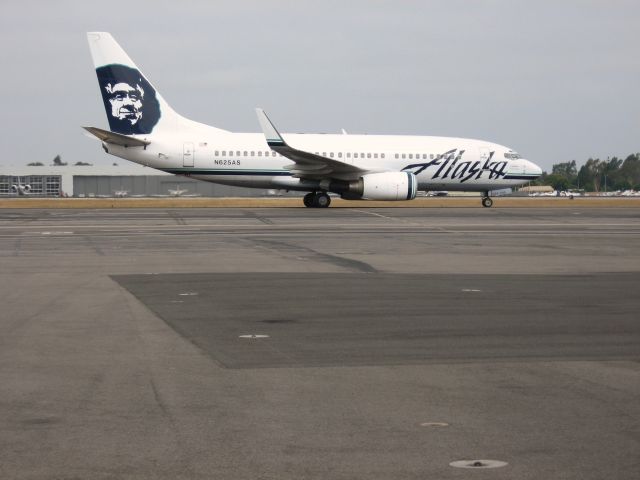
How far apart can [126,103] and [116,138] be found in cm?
193

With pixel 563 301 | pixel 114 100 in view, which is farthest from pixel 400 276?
pixel 114 100

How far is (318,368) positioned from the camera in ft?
30.5

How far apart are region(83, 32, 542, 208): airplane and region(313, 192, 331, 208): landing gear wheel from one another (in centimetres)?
4

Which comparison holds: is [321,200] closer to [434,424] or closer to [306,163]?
[306,163]

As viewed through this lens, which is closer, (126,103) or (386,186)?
(386,186)

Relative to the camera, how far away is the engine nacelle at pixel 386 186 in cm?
4397

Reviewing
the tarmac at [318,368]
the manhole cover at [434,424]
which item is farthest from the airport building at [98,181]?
the manhole cover at [434,424]

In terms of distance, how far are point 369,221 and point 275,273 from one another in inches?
688

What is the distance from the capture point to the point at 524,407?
Result: 7750 millimetres

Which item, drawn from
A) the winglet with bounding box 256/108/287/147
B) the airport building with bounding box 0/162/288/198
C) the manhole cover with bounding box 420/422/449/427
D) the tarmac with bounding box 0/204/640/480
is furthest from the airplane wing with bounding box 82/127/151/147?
the airport building with bounding box 0/162/288/198

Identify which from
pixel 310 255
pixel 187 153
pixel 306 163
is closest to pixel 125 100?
pixel 187 153

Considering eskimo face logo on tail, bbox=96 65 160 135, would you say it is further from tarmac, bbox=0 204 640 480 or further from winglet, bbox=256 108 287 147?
tarmac, bbox=0 204 640 480

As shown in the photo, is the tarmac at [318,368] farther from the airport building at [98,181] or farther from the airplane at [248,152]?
the airport building at [98,181]

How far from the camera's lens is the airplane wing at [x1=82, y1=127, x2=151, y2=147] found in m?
44.7
